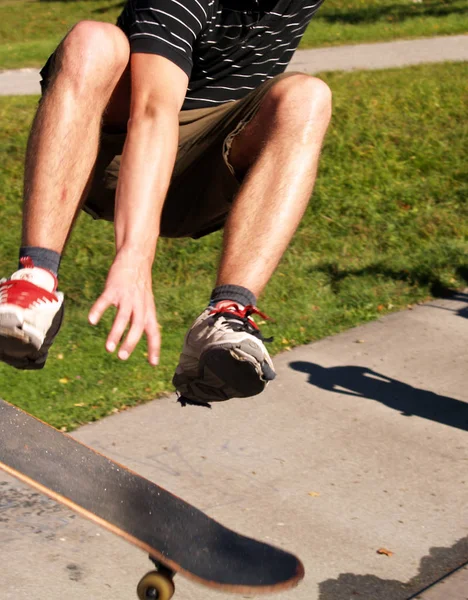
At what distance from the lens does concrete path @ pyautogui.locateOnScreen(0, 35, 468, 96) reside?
10.8 metres

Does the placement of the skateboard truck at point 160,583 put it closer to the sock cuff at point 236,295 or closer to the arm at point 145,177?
the arm at point 145,177

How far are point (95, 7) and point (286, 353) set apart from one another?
14752 mm

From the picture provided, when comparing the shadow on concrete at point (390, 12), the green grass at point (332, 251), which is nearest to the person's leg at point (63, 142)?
the green grass at point (332, 251)

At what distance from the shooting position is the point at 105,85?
Result: 2.57m

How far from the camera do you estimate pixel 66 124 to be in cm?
253

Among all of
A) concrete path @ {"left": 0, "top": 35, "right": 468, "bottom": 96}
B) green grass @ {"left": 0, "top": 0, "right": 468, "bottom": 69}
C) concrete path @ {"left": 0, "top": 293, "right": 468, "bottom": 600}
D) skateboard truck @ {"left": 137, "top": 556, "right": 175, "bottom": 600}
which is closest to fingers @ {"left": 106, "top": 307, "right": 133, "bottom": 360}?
skateboard truck @ {"left": 137, "top": 556, "right": 175, "bottom": 600}

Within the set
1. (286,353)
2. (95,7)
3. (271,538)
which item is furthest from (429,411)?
(95,7)

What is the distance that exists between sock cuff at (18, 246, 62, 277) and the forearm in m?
0.19

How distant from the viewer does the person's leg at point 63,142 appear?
2.49 m

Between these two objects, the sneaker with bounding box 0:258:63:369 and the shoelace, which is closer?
the sneaker with bounding box 0:258:63:369

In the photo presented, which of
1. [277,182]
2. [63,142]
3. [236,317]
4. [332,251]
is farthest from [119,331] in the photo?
[332,251]

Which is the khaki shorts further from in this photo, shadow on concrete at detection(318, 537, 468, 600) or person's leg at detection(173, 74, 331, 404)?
shadow on concrete at detection(318, 537, 468, 600)

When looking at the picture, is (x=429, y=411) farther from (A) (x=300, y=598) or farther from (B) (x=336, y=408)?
(A) (x=300, y=598)

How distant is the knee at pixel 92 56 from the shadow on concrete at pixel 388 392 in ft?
8.12
